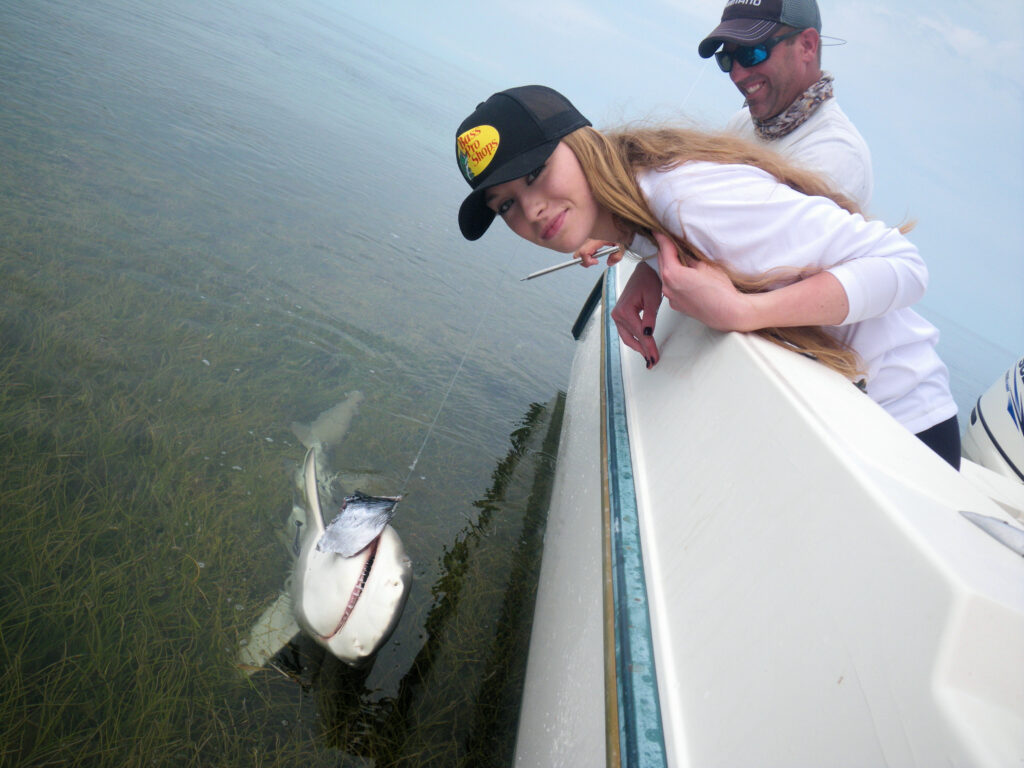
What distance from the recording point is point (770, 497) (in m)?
1.17

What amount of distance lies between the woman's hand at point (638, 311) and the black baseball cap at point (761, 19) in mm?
961

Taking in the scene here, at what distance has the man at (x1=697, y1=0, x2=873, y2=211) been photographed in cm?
233

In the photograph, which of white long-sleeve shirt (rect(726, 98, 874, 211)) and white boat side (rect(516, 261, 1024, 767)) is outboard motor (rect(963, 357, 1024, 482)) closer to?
white long-sleeve shirt (rect(726, 98, 874, 211))

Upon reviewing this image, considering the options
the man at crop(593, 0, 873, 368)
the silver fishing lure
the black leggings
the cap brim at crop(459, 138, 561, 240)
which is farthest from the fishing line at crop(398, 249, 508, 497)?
the black leggings

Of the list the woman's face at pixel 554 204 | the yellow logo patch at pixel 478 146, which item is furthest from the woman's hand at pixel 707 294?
the yellow logo patch at pixel 478 146

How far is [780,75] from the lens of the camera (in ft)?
7.98

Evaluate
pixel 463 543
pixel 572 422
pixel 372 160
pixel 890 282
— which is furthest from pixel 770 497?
pixel 372 160

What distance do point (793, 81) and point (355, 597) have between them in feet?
8.67

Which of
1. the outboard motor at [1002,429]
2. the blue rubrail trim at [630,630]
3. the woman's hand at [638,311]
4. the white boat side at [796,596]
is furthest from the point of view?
the outboard motor at [1002,429]

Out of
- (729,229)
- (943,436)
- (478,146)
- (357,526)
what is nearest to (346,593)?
(357,526)

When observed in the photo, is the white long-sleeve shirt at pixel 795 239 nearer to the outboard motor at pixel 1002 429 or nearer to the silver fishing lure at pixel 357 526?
the silver fishing lure at pixel 357 526

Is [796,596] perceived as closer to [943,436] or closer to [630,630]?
[630,630]

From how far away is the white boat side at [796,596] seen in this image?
2.40 ft

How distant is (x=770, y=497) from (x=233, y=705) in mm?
1728
